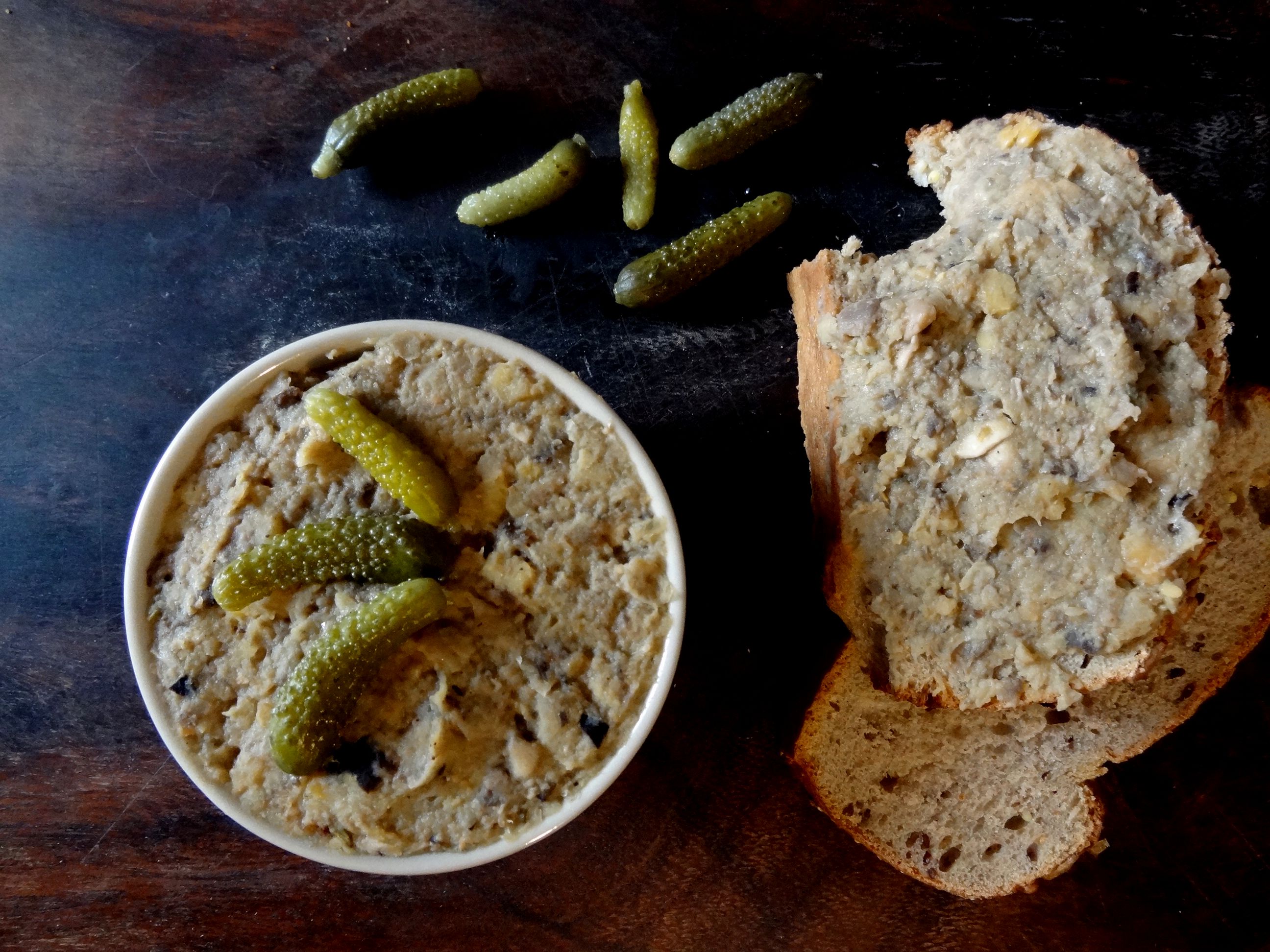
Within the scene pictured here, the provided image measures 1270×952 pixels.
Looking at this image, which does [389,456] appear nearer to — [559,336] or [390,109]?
[559,336]

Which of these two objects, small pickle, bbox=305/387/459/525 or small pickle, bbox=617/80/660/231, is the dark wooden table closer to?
small pickle, bbox=617/80/660/231

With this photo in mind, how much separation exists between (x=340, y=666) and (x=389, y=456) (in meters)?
0.39

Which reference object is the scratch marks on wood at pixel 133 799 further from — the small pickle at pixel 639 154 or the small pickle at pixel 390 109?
the small pickle at pixel 639 154

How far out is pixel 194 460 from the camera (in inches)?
79.8

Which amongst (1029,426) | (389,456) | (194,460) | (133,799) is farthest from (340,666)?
(1029,426)

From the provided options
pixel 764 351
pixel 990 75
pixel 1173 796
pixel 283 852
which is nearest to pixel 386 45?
pixel 764 351

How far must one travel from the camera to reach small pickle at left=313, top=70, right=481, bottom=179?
2463mm

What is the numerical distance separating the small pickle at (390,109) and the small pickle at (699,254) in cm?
65

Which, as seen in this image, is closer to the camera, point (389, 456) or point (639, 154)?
point (389, 456)

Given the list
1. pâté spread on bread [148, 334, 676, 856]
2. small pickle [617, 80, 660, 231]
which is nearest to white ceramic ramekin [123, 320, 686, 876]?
pâté spread on bread [148, 334, 676, 856]

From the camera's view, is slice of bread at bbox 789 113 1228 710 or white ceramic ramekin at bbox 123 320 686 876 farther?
slice of bread at bbox 789 113 1228 710

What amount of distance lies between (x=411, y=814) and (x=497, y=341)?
95cm

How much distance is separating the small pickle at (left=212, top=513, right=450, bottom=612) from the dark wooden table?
→ 878mm

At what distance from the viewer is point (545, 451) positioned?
6.42 feet
